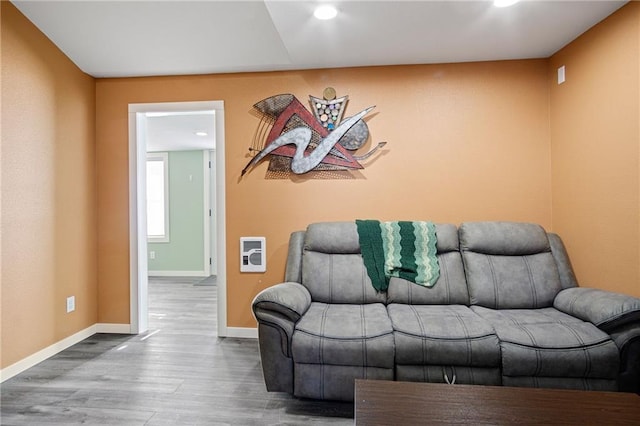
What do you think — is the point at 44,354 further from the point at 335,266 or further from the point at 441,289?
the point at 441,289

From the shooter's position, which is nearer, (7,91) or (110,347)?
(7,91)

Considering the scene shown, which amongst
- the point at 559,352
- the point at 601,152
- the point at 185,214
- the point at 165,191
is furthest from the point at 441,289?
the point at 165,191

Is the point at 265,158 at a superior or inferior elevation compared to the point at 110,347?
superior

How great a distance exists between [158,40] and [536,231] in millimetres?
3204

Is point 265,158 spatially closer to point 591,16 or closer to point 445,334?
point 445,334

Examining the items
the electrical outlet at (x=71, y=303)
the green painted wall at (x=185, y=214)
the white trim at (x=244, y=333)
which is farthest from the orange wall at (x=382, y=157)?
the green painted wall at (x=185, y=214)

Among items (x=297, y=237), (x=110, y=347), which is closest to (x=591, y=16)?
(x=297, y=237)

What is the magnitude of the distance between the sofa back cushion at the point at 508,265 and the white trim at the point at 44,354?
10.3 ft

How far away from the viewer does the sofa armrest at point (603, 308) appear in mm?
1642

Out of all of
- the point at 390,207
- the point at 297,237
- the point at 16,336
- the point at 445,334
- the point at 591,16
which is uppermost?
the point at 591,16

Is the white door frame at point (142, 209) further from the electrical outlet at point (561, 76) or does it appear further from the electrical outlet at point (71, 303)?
the electrical outlet at point (561, 76)

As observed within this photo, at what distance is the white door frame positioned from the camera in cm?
288

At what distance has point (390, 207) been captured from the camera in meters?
2.76

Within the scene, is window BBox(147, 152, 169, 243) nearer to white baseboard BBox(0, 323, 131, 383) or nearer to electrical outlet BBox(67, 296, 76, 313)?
white baseboard BBox(0, 323, 131, 383)
